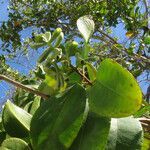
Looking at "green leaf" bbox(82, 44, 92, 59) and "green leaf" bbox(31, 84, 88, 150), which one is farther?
"green leaf" bbox(82, 44, 92, 59)

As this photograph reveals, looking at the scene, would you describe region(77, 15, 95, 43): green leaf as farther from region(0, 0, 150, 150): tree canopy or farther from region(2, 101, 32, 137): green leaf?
region(2, 101, 32, 137): green leaf

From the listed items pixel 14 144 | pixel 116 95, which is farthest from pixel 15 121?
pixel 116 95

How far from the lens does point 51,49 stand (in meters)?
0.77

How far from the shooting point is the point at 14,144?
2.11 ft

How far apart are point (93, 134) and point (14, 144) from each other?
12 centimetres

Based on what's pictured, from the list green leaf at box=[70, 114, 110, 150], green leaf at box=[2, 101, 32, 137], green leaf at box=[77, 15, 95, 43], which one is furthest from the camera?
green leaf at box=[77, 15, 95, 43]

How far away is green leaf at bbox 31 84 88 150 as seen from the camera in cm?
60

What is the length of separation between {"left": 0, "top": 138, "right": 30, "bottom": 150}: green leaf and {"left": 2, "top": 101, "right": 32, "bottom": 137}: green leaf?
38mm

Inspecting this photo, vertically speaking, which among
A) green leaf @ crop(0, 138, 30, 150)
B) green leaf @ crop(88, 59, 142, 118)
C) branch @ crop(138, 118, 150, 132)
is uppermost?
green leaf @ crop(88, 59, 142, 118)

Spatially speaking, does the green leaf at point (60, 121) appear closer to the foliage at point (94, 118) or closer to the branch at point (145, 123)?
the foliage at point (94, 118)

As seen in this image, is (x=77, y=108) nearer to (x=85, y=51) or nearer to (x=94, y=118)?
(x=94, y=118)

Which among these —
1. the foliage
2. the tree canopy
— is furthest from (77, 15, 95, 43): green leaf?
the foliage

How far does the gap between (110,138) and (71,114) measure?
60 mm

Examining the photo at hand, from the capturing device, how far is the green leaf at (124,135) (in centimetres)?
60
